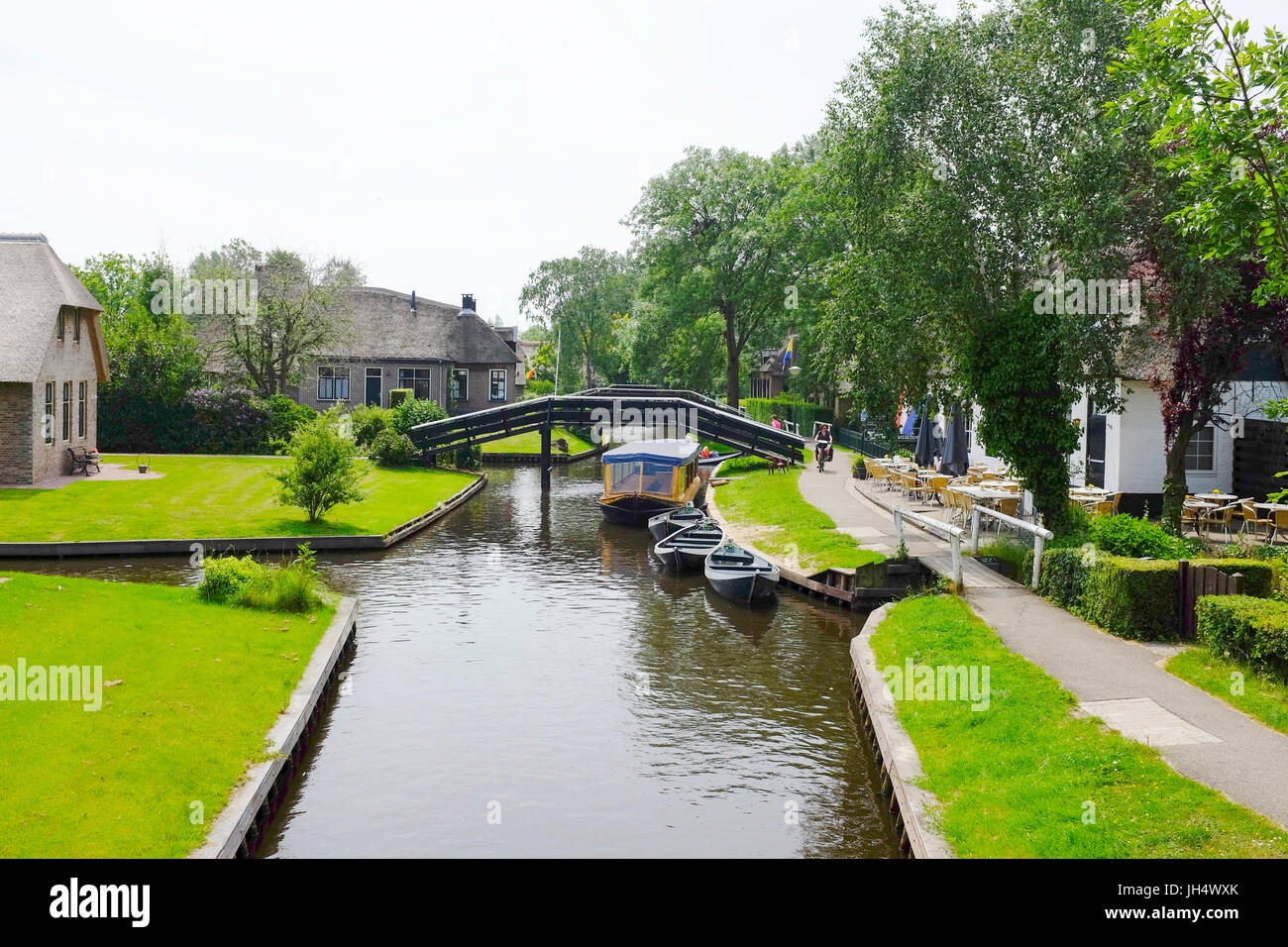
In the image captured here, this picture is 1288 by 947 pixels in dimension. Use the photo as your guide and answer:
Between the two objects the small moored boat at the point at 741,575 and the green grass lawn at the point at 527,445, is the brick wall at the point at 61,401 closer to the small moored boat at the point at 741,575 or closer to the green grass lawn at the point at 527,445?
the green grass lawn at the point at 527,445

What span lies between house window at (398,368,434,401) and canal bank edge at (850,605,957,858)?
49490mm

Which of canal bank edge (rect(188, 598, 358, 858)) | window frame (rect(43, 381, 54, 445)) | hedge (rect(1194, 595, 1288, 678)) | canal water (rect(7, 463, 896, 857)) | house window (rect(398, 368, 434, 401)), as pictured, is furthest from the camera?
house window (rect(398, 368, 434, 401))

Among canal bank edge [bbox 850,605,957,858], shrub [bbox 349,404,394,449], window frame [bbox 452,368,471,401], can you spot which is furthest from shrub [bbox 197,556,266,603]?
window frame [bbox 452,368,471,401]

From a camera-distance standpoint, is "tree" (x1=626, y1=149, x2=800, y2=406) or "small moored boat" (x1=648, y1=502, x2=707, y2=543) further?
"tree" (x1=626, y1=149, x2=800, y2=406)

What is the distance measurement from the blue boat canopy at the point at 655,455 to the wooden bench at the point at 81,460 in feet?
59.2

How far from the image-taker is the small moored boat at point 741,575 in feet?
79.7

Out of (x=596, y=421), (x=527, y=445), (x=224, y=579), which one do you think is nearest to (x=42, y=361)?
(x=224, y=579)

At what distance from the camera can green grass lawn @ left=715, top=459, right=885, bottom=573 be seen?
25.9 meters

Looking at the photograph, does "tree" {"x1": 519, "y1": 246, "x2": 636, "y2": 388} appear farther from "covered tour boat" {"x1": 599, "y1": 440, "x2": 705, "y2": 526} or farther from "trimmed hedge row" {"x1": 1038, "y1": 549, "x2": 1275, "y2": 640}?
"trimmed hedge row" {"x1": 1038, "y1": 549, "x2": 1275, "y2": 640}
